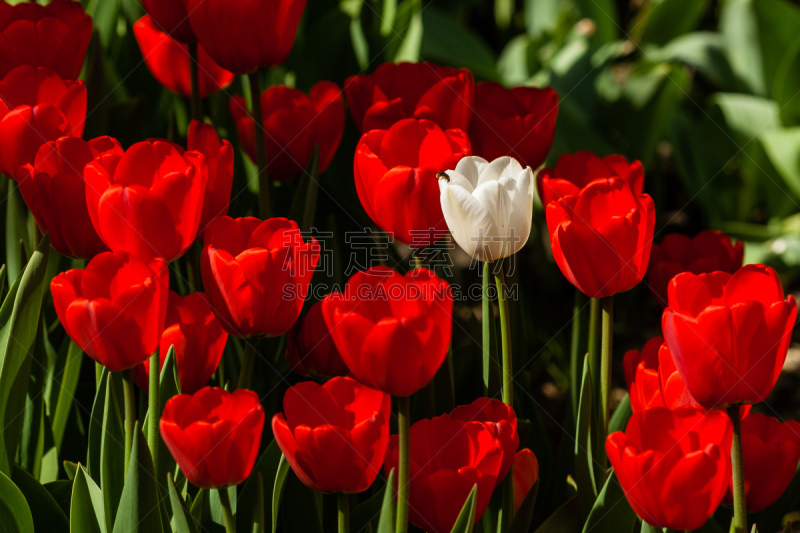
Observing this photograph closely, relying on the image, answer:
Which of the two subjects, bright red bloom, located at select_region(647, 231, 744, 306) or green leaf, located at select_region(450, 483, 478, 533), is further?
bright red bloom, located at select_region(647, 231, 744, 306)

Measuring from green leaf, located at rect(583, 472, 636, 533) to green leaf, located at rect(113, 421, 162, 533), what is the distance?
0.41 metres

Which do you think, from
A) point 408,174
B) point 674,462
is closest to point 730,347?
point 674,462

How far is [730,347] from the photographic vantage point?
62 centimetres

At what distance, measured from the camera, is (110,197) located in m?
0.68

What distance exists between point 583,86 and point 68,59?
1.45 meters

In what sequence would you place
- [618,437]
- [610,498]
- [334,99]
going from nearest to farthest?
1. [618,437]
2. [610,498]
3. [334,99]

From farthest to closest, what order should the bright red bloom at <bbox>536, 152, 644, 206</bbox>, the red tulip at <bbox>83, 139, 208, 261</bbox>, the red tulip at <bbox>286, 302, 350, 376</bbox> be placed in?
the bright red bloom at <bbox>536, 152, 644, 206</bbox> → the red tulip at <bbox>286, 302, 350, 376</bbox> → the red tulip at <bbox>83, 139, 208, 261</bbox>

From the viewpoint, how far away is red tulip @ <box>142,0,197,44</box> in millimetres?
953

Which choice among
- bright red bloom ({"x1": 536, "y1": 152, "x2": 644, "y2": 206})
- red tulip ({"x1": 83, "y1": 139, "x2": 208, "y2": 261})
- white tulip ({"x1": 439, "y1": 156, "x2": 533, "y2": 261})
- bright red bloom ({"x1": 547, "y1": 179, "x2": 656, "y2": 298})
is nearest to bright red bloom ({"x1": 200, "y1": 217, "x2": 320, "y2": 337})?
red tulip ({"x1": 83, "y1": 139, "x2": 208, "y2": 261})

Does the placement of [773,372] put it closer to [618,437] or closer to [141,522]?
[618,437]

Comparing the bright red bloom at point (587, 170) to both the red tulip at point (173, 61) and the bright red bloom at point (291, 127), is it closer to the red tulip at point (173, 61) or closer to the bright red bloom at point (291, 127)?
the bright red bloom at point (291, 127)

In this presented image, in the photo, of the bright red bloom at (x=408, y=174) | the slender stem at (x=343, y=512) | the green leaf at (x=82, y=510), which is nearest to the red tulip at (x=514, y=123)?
the bright red bloom at (x=408, y=174)

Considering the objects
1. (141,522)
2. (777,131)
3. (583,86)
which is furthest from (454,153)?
(777,131)

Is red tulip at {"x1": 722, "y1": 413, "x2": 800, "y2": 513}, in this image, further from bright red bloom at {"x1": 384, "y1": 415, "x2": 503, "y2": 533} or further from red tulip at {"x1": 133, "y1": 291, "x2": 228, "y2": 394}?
red tulip at {"x1": 133, "y1": 291, "x2": 228, "y2": 394}
